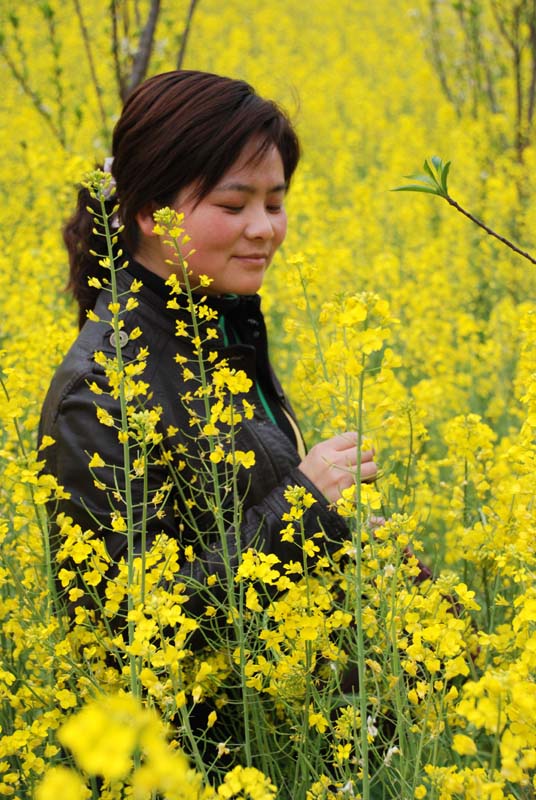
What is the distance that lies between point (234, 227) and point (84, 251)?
→ 427 millimetres

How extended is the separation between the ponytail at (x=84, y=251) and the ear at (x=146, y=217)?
0.51 feet

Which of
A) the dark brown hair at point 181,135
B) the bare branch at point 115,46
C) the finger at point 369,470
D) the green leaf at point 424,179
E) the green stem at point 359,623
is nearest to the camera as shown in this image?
the green stem at point 359,623

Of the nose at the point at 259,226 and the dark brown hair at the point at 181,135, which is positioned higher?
the dark brown hair at the point at 181,135

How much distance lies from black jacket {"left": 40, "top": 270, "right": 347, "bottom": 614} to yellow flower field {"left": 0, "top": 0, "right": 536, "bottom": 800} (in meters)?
0.07

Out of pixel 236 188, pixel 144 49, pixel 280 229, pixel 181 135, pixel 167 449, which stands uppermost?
pixel 144 49

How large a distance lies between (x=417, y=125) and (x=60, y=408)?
31.7ft

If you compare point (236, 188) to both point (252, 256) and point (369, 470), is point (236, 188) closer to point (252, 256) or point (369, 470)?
point (252, 256)

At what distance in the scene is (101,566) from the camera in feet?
4.77

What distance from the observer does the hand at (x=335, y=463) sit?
5.75ft

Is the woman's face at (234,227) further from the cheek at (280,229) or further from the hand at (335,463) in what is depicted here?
the hand at (335,463)

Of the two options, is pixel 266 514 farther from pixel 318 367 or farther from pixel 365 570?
pixel 318 367

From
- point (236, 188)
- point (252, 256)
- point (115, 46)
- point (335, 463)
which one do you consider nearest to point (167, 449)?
point (335, 463)

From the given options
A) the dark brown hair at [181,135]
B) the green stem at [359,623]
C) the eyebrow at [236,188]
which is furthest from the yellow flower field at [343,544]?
the dark brown hair at [181,135]

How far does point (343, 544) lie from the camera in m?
1.47
